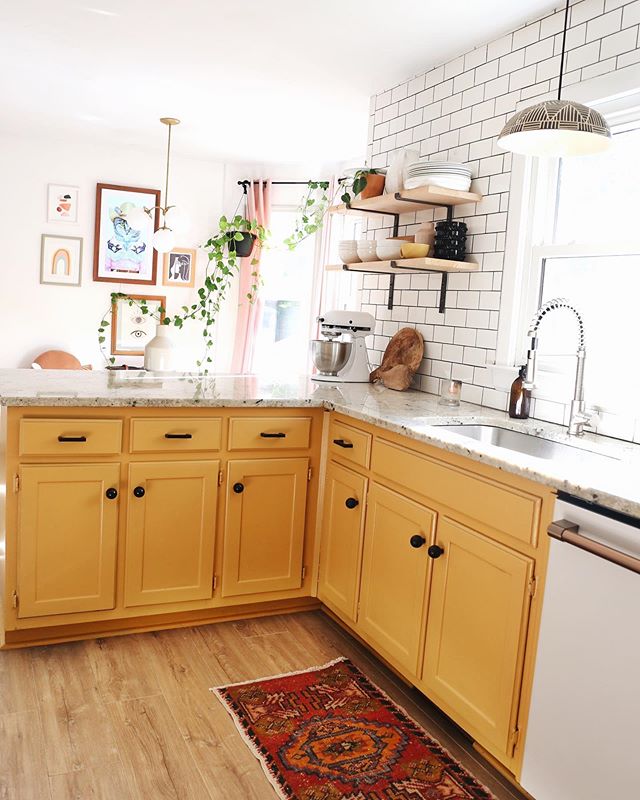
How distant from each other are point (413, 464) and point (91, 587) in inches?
49.3

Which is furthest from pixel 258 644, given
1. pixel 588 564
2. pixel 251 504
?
pixel 588 564

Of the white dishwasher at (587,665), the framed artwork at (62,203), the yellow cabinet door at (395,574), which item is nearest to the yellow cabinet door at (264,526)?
the yellow cabinet door at (395,574)

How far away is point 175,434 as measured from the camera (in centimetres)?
268

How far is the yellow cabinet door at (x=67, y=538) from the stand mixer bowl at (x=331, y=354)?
48.4 inches

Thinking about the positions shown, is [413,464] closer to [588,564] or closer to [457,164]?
[588,564]

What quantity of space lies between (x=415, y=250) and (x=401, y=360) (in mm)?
618

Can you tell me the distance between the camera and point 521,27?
290 centimetres

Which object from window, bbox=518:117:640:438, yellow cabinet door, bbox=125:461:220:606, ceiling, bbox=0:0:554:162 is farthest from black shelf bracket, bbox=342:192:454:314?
yellow cabinet door, bbox=125:461:220:606

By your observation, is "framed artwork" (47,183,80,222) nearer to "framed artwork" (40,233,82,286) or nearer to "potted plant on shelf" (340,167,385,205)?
"framed artwork" (40,233,82,286)

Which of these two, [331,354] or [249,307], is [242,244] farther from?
[331,354]

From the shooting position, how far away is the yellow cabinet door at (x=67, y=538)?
2.54 m

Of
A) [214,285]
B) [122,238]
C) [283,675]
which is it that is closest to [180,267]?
[214,285]

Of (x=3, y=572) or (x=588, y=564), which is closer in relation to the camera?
(x=588, y=564)

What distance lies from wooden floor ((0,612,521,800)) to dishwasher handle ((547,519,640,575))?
801 mm
